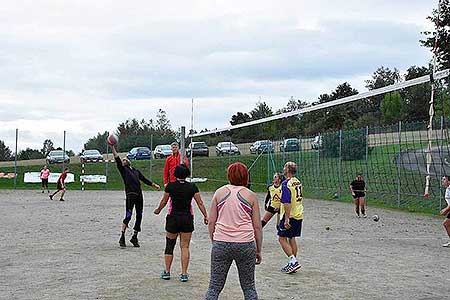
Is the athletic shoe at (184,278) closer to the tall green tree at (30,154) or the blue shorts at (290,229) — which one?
the blue shorts at (290,229)

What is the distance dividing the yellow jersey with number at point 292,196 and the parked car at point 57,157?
37.8 m

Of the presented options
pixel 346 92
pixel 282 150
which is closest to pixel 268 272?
pixel 282 150

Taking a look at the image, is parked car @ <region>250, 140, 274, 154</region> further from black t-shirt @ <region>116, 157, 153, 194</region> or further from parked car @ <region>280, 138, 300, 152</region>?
black t-shirt @ <region>116, 157, 153, 194</region>

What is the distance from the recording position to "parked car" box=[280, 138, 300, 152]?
115 feet

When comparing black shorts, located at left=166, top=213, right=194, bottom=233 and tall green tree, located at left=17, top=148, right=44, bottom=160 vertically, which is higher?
tall green tree, located at left=17, top=148, right=44, bottom=160

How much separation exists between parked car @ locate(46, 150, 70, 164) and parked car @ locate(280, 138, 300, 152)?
17.3 m

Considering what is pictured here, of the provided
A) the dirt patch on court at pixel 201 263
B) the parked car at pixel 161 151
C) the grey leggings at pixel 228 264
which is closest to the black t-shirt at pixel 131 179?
the dirt patch on court at pixel 201 263

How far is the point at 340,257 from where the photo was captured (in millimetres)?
12562

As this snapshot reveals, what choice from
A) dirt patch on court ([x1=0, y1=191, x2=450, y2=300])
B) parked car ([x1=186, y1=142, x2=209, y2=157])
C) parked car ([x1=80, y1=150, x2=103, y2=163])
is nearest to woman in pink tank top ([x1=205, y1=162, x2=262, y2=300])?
dirt patch on court ([x1=0, y1=191, x2=450, y2=300])

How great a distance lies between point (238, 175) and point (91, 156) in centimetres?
4317

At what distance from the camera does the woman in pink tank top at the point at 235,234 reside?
7.07 m

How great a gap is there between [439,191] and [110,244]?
1308 cm

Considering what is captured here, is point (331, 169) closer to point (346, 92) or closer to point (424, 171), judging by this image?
point (424, 171)

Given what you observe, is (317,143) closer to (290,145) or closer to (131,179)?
(290,145)
